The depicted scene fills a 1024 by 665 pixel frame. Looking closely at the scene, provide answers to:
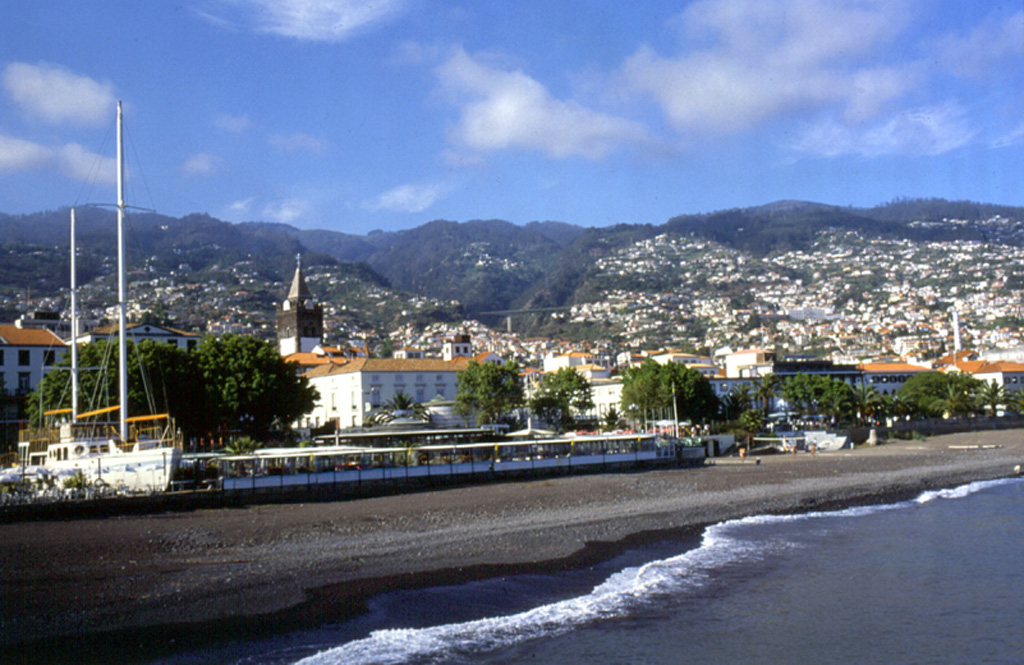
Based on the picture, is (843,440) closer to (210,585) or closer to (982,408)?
(982,408)

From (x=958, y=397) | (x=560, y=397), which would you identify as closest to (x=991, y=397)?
(x=958, y=397)

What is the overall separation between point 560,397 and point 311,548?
55.3 m

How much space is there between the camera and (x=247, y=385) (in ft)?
174

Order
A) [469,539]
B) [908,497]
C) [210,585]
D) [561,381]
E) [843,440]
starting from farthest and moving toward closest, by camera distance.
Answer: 1. [561,381]
2. [843,440]
3. [908,497]
4. [469,539]
5. [210,585]

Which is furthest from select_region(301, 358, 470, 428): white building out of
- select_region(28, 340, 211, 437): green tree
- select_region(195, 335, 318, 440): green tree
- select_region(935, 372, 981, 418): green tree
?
select_region(935, 372, 981, 418): green tree

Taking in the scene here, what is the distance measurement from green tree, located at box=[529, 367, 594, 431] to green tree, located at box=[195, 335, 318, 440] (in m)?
26.1

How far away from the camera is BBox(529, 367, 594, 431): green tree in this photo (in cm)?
7656

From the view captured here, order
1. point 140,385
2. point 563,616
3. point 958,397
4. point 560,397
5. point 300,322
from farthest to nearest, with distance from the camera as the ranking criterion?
point 300,322 → point 958,397 → point 560,397 → point 140,385 → point 563,616

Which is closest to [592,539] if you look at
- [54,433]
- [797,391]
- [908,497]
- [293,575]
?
[293,575]

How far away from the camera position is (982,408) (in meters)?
93.8

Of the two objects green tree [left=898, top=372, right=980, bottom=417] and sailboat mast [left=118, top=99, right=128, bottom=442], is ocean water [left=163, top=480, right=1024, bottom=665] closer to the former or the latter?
sailboat mast [left=118, top=99, right=128, bottom=442]

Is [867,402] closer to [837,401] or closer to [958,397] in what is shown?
[837,401]

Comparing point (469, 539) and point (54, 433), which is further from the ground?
point (54, 433)

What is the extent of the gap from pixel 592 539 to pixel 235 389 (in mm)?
35121
